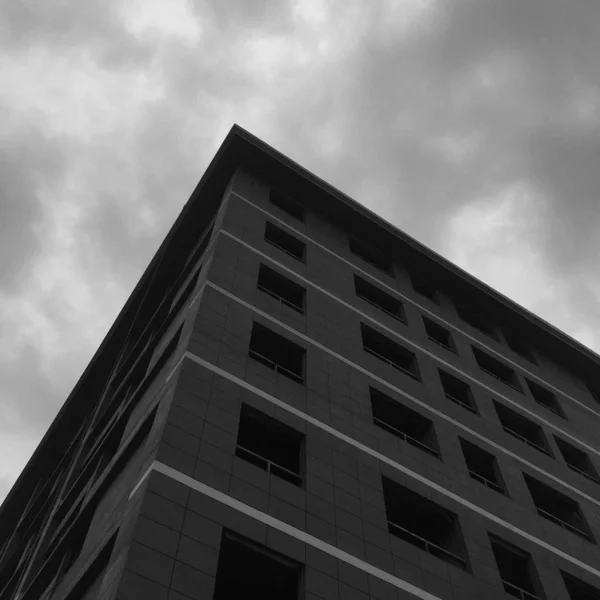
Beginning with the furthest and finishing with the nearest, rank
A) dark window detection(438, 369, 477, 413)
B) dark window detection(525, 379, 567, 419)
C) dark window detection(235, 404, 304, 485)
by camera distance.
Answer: dark window detection(525, 379, 567, 419) < dark window detection(438, 369, 477, 413) < dark window detection(235, 404, 304, 485)

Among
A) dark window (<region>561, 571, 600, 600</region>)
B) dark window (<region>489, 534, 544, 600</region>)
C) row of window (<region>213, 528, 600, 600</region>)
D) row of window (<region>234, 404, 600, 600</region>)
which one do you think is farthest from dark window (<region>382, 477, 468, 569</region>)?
row of window (<region>213, 528, 600, 600</region>)

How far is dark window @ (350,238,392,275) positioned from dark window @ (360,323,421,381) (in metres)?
7.73

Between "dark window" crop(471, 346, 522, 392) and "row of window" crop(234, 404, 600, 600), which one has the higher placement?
"dark window" crop(471, 346, 522, 392)

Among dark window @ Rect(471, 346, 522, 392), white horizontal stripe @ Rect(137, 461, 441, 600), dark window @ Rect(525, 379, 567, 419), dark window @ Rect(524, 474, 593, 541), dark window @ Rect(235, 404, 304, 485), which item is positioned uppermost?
dark window @ Rect(471, 346, 522, 392)

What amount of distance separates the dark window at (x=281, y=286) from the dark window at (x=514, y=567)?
1089 centimetres

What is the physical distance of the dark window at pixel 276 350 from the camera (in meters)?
23.5

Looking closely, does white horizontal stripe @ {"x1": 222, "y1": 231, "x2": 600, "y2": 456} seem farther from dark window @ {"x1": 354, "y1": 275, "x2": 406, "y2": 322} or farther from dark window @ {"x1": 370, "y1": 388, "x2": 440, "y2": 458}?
dark window @ {"x1": 370, "y1": 388, "x2": 440, "y2": 458}

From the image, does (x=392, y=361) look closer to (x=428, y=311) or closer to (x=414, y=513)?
(x=428, y=311)

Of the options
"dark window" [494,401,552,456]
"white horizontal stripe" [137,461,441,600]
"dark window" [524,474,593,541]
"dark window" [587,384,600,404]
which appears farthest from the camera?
"dark window" [587,384,600,404]

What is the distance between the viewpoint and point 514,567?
21.9 metres

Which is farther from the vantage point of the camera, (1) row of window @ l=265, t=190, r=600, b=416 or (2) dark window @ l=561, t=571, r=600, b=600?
(1) row of window @ l=265, t=190, r=600, b=416

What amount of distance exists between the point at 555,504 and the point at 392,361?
26.3 feet

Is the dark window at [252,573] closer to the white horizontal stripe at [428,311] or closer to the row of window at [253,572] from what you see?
the row of window at [253,572]

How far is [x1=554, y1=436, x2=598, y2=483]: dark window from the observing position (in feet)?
98.7
